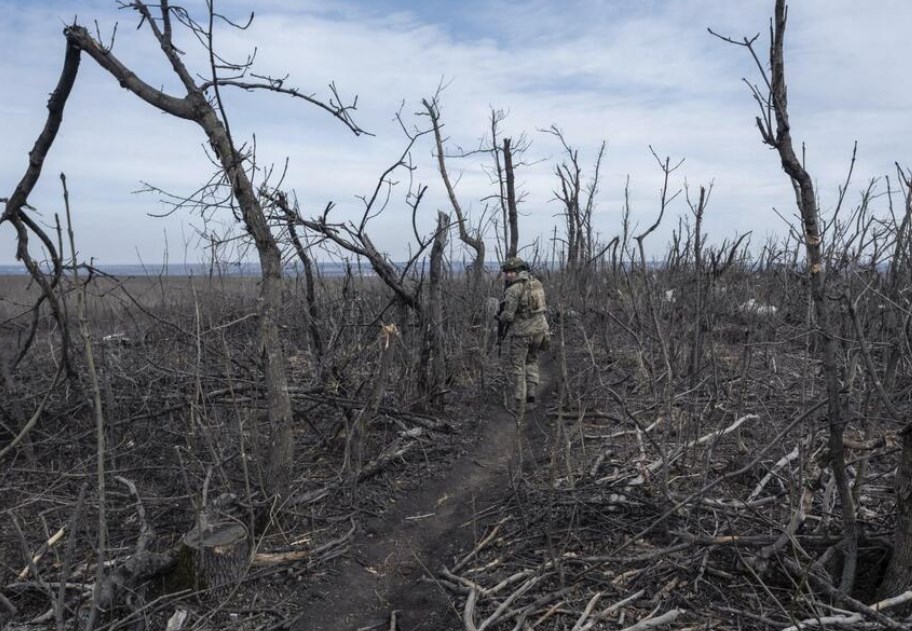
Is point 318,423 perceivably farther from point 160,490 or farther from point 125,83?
point 125,83

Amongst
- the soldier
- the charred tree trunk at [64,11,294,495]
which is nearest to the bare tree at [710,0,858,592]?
the charred tree trunk at [64,11,294,495]

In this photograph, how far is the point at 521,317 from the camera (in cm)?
786

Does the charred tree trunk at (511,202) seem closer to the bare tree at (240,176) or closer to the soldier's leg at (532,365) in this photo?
the soldier's leg at (532,365)

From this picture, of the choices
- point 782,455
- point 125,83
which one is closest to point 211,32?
point 125,83

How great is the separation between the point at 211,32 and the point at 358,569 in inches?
132

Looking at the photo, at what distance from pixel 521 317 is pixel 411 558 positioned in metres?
3.82

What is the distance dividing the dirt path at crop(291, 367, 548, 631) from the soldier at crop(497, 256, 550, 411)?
5.25ft

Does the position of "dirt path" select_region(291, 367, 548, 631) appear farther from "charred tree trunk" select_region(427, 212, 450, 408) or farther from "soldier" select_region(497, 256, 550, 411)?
"soldier" select_region(497, 256, 550, 411)

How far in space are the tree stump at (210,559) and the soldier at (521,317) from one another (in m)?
4.22

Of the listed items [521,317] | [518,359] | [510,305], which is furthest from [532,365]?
[510,305]

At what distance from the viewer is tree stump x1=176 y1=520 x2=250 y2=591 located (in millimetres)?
3797

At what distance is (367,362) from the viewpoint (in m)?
8.26

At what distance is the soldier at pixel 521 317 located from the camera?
305 inches

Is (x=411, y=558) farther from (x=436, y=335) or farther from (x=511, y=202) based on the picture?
(x=511, y=202)
